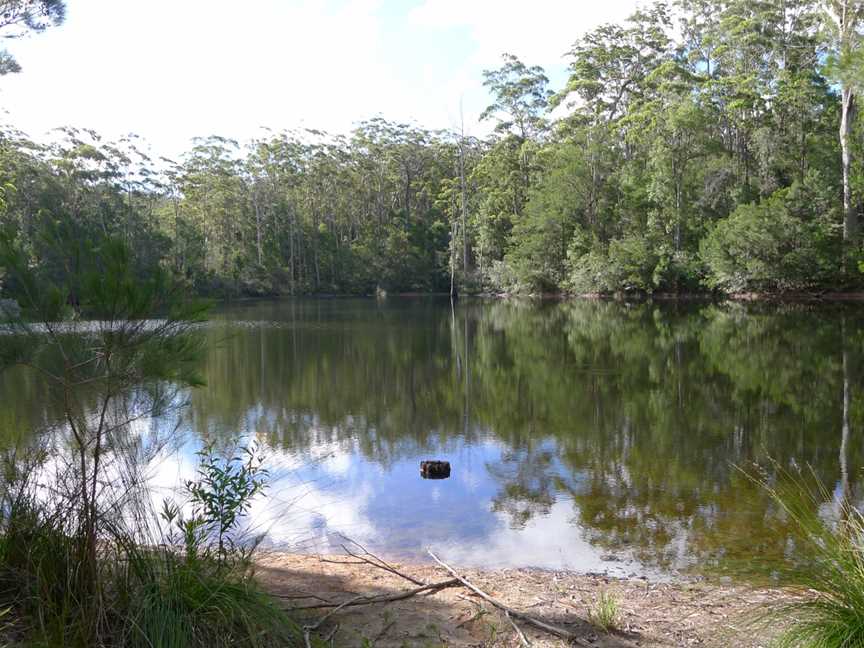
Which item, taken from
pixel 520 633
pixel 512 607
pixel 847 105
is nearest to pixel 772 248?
pixel 847 105

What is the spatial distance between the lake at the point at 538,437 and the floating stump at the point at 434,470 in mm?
111

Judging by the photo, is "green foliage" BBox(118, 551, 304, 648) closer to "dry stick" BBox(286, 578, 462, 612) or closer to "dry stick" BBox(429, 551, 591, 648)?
"dry stick" BBox(286, 578, 462, 612)

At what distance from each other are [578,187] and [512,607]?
45.4 meters

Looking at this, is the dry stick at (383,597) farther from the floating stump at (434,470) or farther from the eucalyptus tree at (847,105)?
the eucalyptus tree at (847,105)

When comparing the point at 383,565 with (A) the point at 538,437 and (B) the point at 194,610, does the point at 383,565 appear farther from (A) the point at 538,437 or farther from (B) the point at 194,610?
(A) the point at 538,437

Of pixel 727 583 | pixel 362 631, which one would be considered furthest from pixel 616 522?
pixel 362 631

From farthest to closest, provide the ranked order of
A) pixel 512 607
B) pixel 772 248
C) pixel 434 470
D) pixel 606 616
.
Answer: pixel 772 248 → pixel 434 470 → pixel 512 607 → pixel 606 616

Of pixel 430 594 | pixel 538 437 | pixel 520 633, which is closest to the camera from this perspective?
pixel 520 633

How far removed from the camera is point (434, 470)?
28.4 ft

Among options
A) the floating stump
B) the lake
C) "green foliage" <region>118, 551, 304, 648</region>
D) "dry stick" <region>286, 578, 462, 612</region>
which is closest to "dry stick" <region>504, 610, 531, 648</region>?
"dry stick" <region>286, 578, 462, 612</region>

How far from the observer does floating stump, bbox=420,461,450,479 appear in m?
8.65

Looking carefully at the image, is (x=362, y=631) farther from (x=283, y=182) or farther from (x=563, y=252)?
(x=283, y=182)

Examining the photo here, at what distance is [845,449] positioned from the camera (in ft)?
31.2

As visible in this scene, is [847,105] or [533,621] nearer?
[533,621]
